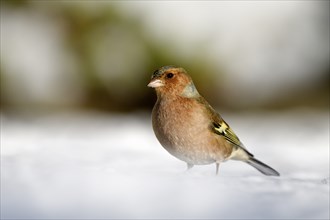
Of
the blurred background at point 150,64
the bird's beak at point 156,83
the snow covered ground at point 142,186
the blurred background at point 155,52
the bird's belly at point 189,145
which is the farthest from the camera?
the blurred background at point 155,52

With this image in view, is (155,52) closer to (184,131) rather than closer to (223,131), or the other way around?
(223,131)

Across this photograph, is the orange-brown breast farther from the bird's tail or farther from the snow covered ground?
the bird's tail

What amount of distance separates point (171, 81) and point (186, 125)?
271 mm

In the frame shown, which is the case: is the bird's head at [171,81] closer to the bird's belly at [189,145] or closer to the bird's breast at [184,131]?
the bird's breast at [184,131]

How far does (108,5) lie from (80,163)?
3.98 meters

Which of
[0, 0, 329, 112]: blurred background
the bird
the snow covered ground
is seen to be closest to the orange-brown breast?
the bird

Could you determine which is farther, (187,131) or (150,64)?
(150,64)

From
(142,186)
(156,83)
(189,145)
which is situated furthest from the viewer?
(156,83)

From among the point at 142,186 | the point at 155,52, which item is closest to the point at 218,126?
the point at 142,186

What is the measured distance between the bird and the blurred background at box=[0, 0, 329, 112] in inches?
151

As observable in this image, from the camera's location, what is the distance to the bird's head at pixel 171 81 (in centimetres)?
304

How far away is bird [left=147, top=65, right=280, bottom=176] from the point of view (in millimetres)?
2865

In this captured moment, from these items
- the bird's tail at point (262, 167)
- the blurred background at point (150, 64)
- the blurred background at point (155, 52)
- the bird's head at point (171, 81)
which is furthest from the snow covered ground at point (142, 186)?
the blurred background at point (155, 52)

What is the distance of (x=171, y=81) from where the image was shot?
3.07 metres
